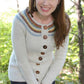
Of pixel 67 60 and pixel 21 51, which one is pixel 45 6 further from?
pixel 67 60

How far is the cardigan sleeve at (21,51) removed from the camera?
1.19 m

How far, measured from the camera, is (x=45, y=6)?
122cm

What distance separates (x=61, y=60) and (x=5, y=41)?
6.09 ft

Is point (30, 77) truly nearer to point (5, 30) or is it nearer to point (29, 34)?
point (29, 34)

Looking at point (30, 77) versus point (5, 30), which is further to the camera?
point (5, 30)

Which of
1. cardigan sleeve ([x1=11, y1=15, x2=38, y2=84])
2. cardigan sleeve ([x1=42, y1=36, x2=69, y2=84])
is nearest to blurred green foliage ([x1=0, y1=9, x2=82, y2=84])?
cardigan sleeve ([x1=42, y1=36, x2=69, y2=84])

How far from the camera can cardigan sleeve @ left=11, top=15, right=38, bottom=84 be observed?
Answer: 1.19 metres

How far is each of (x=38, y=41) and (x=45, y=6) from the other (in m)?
0.26

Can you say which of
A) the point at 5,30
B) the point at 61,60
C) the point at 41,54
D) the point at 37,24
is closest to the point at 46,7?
the point at 37,24

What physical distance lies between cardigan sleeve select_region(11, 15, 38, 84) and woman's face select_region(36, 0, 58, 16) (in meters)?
0.18

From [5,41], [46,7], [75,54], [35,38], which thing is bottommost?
[75,54]

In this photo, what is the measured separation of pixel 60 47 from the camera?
141 cm

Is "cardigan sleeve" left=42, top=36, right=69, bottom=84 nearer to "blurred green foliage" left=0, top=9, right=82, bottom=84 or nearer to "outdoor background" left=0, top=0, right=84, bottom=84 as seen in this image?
"outdoor background" left=0, top=0, right=84, bottom=84

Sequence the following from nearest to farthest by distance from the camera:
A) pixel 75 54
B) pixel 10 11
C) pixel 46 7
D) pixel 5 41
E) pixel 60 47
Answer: pixel 46 7
pixel 60 47
pixel 75 54
pixel 5 41
pixel 10 11
